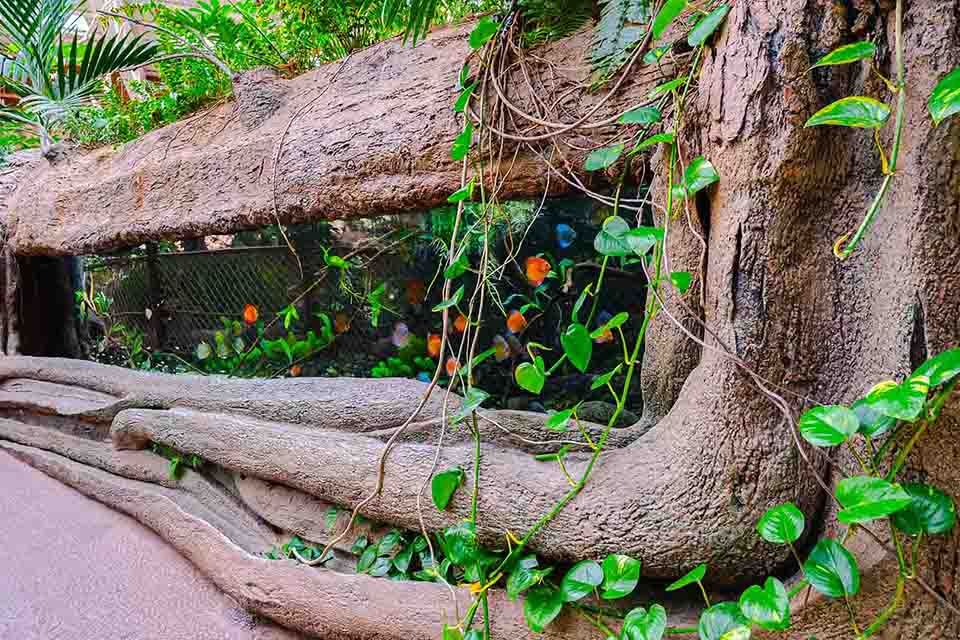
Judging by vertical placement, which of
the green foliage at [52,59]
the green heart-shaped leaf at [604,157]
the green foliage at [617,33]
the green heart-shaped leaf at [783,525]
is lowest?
the green heart-shaped leaf at [783,525]

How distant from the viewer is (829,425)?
0.78m

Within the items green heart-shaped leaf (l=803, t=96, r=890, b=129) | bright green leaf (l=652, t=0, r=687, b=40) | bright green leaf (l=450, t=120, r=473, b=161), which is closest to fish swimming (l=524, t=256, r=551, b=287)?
bright green leaf (l=450, t=120, r=473, b=161)

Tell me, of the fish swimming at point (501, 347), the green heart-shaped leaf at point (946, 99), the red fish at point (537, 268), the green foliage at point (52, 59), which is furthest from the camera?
the green foliage at point (52, 59)

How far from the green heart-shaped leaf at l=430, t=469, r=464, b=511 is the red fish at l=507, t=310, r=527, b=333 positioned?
640mm

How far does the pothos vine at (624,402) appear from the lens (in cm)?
78

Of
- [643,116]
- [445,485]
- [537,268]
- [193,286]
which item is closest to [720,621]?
[445,485]

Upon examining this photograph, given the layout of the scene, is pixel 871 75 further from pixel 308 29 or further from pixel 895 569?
pixel 308 29

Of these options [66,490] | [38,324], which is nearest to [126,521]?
[66,490]

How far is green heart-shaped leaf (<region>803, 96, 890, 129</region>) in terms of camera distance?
0.79 metres

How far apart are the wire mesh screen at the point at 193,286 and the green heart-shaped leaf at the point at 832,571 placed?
2165 millimetres

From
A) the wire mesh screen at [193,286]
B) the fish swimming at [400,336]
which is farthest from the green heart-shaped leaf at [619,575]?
the wire mesh screen at [193,286]

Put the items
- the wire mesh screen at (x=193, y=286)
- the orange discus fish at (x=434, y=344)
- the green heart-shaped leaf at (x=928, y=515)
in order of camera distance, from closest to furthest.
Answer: the green heart-shaped leaf at (x=928, y=515) < the orange discus fish at (x=434, y=344) < the wire mesh screen at (x=193, y=286)

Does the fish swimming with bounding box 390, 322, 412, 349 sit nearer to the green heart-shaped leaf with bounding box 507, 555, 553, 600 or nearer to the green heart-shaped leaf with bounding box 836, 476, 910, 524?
the green heart-shaped leaf with bounding box 507, 555, 553, 600

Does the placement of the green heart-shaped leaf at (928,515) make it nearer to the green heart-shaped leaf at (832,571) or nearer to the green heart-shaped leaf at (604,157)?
the green heart-shaped leaf at (832,571)
